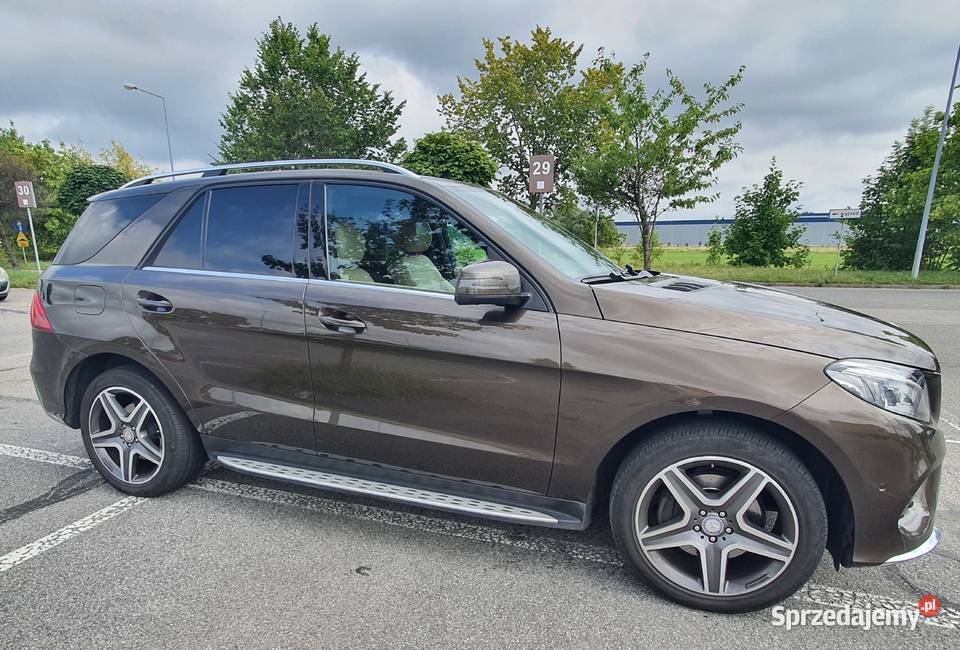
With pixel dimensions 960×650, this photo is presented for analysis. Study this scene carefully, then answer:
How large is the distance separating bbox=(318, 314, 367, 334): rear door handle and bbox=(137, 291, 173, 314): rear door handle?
983 mm

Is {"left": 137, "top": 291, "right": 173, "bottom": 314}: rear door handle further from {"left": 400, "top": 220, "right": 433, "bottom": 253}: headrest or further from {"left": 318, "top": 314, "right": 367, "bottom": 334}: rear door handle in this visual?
{"left": 400, "top": 220, "right": 433, "bottom": 253}: headrest

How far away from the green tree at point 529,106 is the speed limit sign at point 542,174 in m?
17.8

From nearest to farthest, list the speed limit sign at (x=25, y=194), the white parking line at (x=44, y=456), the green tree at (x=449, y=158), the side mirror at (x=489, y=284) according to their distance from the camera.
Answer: the side mirror at (x=489, y=284), the white parking line at (x=44, y=456), the green tree at (x=449, y=158), the speed limit sign at (x=25, y=194)

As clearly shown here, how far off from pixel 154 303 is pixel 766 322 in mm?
2969

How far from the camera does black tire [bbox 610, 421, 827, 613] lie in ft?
6.08

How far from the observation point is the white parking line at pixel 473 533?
2.05 metres

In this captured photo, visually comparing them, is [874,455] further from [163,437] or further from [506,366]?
[163,437]

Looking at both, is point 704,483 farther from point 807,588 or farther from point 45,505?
point 45,505

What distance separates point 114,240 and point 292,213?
1258mm

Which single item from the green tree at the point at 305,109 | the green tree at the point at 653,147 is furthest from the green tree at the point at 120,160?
the green tree at the point at 653,147

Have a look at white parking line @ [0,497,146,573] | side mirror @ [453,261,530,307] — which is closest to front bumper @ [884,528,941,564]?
side mirror @ [453,261,530,307]

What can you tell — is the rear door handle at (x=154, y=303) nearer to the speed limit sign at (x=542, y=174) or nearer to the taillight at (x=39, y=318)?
the taillight at (x=39, y=318)

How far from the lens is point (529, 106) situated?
28938 mm

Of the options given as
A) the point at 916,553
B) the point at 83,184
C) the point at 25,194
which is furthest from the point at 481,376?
the point at 83,184
